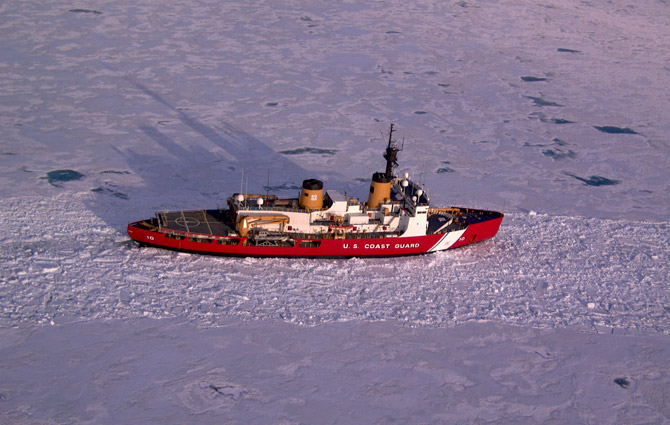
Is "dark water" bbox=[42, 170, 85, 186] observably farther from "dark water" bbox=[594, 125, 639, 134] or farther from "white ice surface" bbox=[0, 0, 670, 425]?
"dark water" bbox=[594, 125, 639, 134]

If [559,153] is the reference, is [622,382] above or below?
below

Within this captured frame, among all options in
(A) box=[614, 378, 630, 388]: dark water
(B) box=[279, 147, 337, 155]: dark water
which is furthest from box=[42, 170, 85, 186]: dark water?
(A) box=[614, 378, 630, 388]: dark water

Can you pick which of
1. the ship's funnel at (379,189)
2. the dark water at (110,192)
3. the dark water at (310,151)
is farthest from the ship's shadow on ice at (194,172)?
the ship's funnel at (379,189)

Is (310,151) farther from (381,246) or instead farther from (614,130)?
(614,130)

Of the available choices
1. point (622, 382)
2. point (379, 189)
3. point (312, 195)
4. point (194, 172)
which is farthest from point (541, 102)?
point (622, 382)

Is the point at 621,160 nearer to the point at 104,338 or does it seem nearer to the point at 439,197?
the point at 439,197
